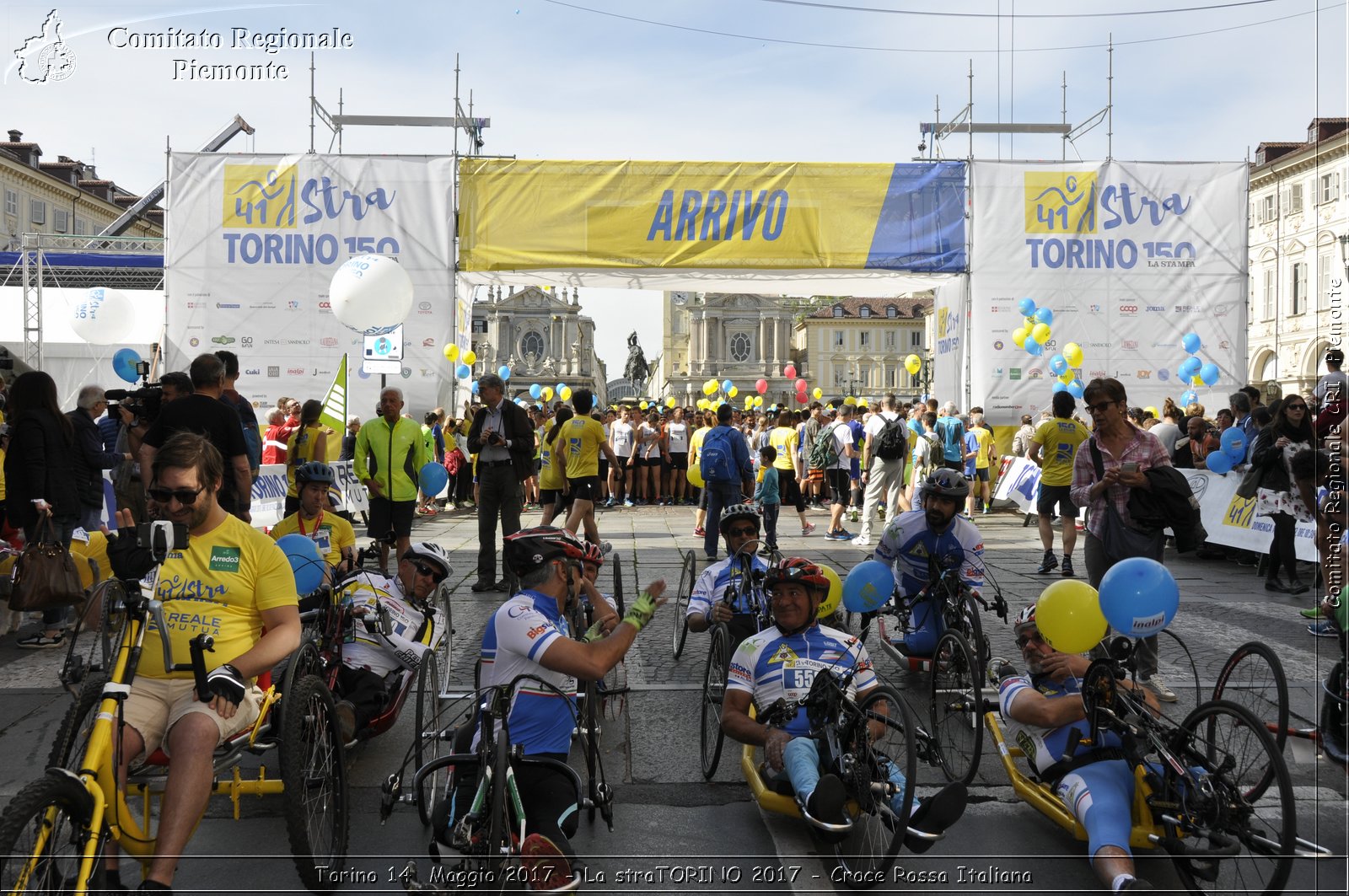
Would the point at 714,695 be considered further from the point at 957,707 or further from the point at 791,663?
the point at 957,707

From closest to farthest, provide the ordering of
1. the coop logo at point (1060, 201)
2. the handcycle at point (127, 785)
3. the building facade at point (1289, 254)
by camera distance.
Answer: the handcycle at point (127, 785) → the coop logo at point (1060, 201) → the building facade at point (1289, 254)

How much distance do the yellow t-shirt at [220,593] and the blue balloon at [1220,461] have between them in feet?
35.4

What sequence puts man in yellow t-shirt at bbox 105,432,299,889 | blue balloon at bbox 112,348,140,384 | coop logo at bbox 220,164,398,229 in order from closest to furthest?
1. man in yellow t-shirt at bbox 105,432,299,889
2. blue balloon at bbox 112,348,140,384
3. coop logo at bbox 220,164,398,229

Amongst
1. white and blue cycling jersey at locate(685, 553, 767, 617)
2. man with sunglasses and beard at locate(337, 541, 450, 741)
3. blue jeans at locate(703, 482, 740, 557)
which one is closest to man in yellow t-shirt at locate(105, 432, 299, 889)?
man with sunglasses and beard at locate(337, 541, 450, 741)

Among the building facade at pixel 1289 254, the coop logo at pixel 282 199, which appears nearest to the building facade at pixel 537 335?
the building facade at pixel 1289 254

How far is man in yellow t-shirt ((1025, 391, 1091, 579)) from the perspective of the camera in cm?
1059

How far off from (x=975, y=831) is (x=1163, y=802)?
0.82m

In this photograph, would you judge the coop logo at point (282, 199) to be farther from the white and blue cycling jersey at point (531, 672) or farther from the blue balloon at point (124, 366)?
the white and blue cycling jersey at point (531, 672)

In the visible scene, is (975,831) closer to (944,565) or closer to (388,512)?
(944,565)

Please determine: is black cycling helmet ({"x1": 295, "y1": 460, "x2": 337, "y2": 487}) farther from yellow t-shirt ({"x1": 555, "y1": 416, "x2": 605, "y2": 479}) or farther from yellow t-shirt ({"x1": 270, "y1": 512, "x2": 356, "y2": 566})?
yellow t-shirt ({"x1": 555, "y1": 416, "x2": 605, "y2": 479})

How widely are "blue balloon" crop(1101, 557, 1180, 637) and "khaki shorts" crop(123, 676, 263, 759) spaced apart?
10.2ft

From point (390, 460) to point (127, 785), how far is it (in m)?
5.95

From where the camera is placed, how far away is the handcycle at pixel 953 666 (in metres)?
4.87

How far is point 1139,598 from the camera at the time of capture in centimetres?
426
